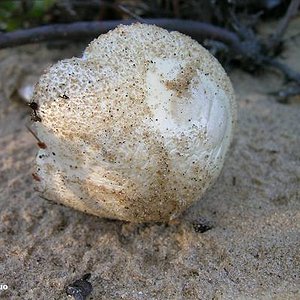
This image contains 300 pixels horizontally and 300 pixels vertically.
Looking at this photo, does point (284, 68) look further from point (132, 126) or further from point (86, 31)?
point (132, 126)

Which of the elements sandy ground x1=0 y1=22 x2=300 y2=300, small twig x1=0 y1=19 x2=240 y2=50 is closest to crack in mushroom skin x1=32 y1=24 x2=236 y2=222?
sandy ground x1=0 y1=22 x2=300 y2=300

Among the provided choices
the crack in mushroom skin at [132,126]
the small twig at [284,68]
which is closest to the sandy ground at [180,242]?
the crack in mushroom skin at [132,126]

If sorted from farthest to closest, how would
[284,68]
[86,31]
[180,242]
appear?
[284,68] → [86,31] → [180,242]

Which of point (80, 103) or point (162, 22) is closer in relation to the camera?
point (80, 103)

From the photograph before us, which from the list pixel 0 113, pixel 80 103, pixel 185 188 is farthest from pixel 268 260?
pixel 0 113

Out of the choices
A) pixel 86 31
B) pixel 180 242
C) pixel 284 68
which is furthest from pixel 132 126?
pixel 284 68

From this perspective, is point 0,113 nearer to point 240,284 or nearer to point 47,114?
point 47,114
